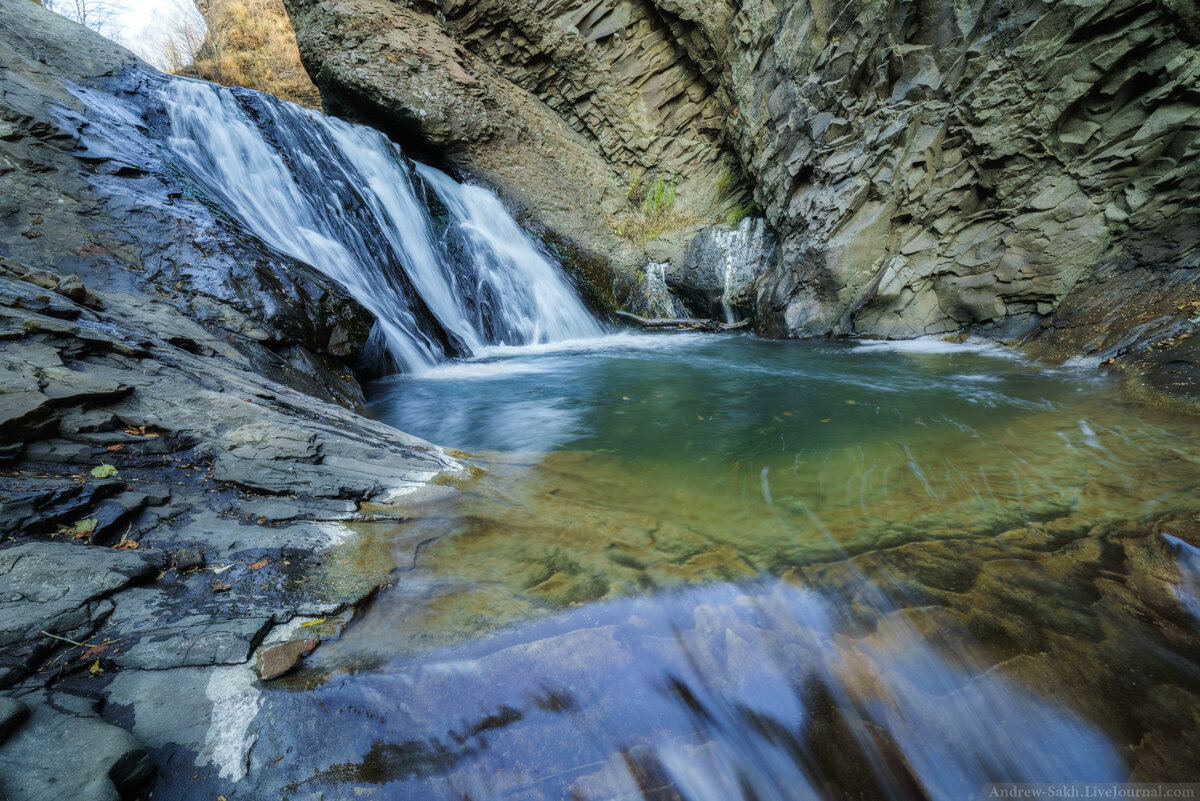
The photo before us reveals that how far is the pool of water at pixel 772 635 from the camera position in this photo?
1.50 m

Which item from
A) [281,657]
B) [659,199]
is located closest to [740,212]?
[659,199]

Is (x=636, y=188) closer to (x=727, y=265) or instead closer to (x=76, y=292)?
(x=727, y=265)

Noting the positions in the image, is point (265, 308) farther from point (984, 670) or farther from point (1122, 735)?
point (1122, 735)

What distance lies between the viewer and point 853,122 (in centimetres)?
852

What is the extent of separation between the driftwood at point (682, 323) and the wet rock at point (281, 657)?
10.3 m

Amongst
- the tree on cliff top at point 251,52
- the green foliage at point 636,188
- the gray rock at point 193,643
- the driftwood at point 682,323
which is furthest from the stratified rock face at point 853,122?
the gray rock at point 193,643

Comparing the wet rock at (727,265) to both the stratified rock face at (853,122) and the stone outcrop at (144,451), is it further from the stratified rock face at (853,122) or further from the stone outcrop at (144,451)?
the stone outcrop at (144,451)

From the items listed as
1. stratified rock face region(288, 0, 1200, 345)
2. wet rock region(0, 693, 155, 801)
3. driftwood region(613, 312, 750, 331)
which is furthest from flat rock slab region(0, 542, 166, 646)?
driftwood region(613, 312, 750, 331)

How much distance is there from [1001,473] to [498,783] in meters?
3.66

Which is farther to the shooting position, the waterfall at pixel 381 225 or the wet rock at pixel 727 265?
the wet rock at pixel 727 265

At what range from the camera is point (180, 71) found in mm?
17953

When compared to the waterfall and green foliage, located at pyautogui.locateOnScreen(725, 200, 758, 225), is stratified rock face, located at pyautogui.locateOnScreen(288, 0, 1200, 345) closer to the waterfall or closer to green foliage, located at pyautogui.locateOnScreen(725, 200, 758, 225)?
green foliage, located at pyautogui.locateOnScreen(725, 200, 758, 225)

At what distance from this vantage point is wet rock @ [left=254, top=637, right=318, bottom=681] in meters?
1.55

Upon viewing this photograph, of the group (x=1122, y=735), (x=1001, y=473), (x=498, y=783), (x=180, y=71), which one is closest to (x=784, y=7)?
(x=1001, y=473)
